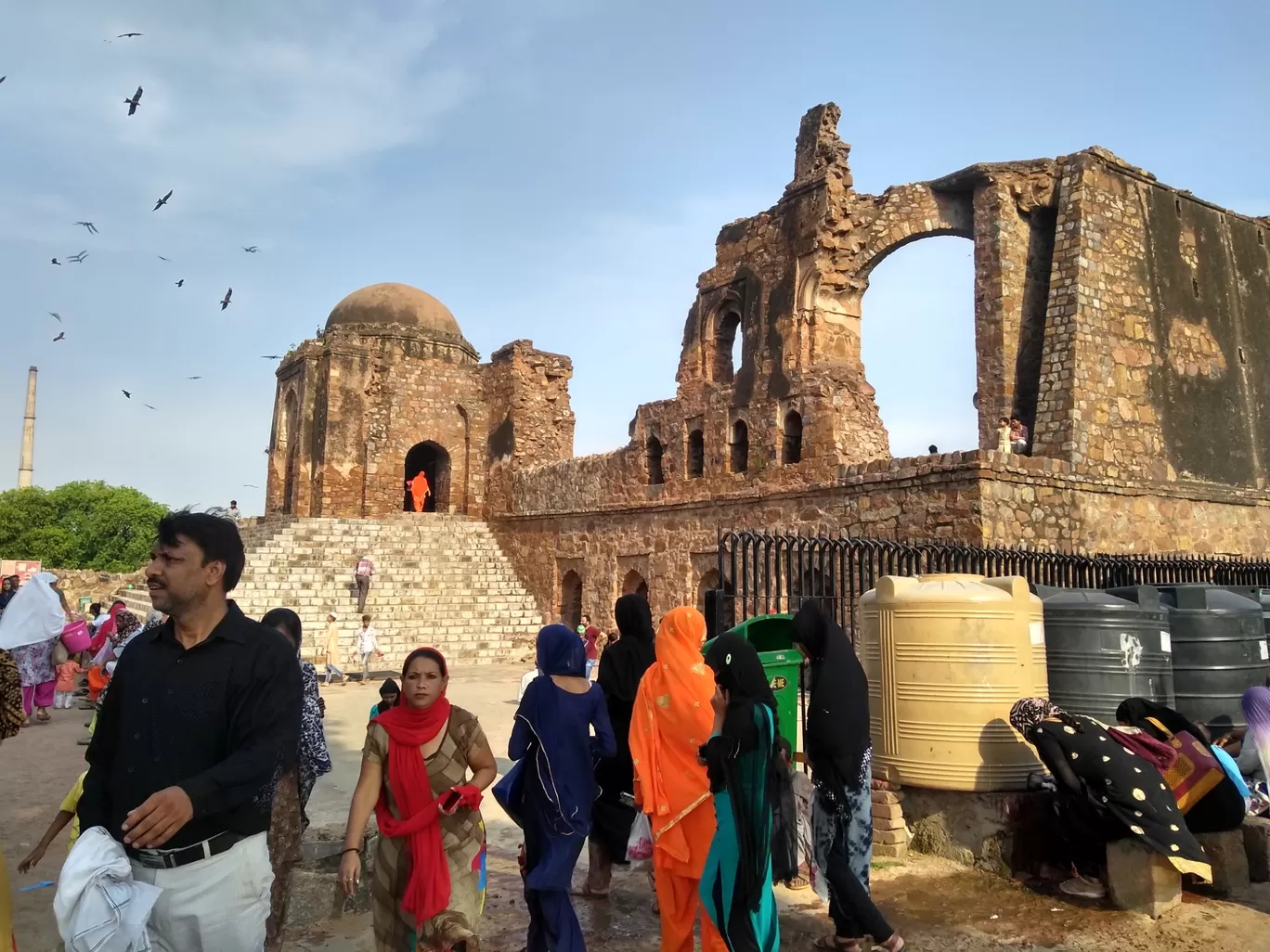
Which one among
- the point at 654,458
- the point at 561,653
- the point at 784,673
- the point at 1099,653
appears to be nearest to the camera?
the point at 561,653

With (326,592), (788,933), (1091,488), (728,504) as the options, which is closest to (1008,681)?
(788,933)

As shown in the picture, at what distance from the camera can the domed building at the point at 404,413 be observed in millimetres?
22750

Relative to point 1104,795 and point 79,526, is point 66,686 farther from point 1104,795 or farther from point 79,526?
point 79,526

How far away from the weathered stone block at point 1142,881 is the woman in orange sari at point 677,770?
6.94ft

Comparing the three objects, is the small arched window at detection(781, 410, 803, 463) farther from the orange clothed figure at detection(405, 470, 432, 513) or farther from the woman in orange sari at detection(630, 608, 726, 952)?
the orange clothed figure at detection(405, 470, 432, 513)

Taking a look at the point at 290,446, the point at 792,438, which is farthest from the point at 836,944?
the point at 290,446

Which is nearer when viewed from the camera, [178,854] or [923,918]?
[178,854]

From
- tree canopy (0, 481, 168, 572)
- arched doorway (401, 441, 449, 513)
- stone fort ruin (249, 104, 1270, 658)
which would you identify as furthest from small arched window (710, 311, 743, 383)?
tree canopy (0, 481, 168, 572)

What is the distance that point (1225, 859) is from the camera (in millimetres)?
4578

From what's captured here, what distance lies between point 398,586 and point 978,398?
11.8 m

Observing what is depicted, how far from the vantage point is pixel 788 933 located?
417cm

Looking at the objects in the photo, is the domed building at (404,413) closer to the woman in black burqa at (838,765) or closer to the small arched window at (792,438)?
the small arched window at (792,438)

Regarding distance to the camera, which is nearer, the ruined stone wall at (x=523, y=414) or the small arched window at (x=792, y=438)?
the small arched window at (x=792, y=438)

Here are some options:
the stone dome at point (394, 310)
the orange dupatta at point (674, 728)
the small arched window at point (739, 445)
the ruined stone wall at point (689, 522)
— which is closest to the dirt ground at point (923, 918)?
the orange dupatta at point (674, 728)
